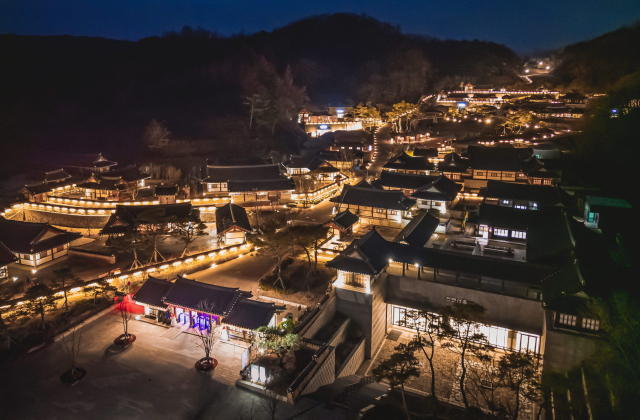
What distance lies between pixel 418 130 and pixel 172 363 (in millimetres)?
57972

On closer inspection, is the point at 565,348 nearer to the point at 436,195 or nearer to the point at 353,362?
the point at 353,362

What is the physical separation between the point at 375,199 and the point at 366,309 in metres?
14.1

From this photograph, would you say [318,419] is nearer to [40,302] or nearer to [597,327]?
[597,327]

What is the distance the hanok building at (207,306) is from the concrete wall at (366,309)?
426cm

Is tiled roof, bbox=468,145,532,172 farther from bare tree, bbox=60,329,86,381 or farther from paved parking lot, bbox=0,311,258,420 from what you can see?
bare tree, bbox=60,329,86,381

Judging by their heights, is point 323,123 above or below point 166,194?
above

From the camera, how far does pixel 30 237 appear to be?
2820 centimetres

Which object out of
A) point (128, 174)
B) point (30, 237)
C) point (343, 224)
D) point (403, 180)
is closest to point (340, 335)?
point (343, 224)

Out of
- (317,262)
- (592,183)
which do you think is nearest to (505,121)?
(592,183)

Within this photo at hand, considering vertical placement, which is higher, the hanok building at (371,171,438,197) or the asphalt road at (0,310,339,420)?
the hanok building at (371,171,438,197)

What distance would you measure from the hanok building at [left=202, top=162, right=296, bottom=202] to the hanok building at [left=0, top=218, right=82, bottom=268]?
1551 cm

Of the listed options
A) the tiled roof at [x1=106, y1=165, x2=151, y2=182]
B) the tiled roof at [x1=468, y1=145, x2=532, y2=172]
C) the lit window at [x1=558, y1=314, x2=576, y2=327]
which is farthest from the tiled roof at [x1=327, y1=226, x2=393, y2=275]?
the tiled roof at [x1=106, y1=165, x2=151, y2=182]

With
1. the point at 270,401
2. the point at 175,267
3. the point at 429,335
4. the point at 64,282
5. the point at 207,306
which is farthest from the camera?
the point at 175,267

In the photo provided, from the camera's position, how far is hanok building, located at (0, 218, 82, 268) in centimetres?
2770
